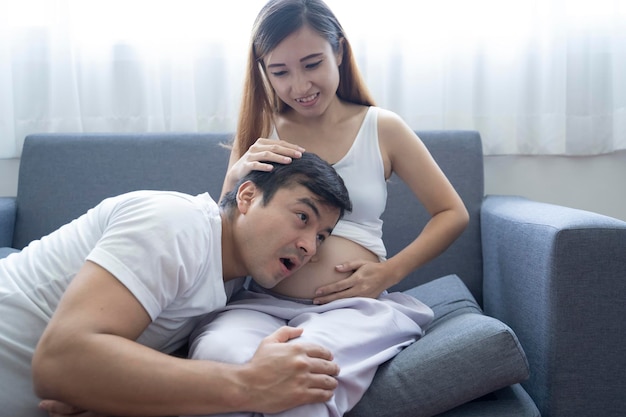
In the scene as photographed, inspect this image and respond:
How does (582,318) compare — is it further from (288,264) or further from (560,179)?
(560,179)

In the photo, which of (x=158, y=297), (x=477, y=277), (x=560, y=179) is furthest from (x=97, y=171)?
(x=560, y=179)

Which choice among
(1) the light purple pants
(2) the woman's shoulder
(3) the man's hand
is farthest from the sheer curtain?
(3) the man's hand

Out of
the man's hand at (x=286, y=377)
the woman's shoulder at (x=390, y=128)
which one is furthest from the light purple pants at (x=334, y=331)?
the woman's shoulder at (x=390, y=128)

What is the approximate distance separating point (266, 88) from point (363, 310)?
67 centimetres

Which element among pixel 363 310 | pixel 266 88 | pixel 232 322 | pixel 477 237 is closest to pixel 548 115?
pixel 477 237

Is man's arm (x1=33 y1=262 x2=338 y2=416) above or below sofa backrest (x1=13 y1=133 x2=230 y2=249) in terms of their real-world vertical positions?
below

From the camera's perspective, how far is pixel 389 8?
6.95 feet

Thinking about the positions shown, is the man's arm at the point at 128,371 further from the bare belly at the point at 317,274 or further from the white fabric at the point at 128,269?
the bare belly at the point at 317,274

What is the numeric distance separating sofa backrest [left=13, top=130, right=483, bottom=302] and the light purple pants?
0.51 meters

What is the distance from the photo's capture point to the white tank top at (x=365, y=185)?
161 centimetres

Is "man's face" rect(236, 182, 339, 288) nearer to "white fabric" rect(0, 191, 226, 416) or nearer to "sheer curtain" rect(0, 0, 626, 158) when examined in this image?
"white fabric" rect(0, 191, 226, 416)

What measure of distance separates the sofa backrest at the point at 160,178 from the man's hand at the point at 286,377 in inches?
35.9

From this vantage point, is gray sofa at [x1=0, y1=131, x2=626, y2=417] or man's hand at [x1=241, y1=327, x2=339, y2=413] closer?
man's hand at [x1=241, y1=327, x2=339, y2=413]

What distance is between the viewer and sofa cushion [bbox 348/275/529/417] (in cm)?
120
